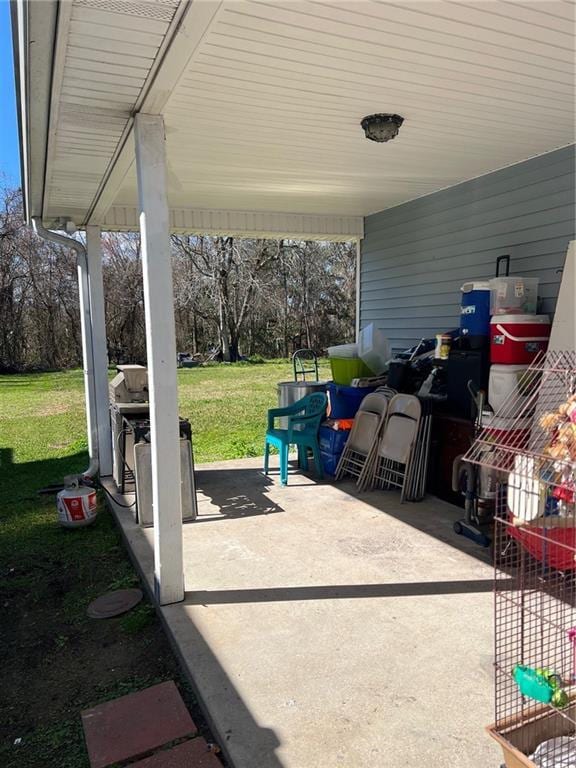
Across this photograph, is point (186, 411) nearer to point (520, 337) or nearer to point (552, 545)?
point (520, 337)

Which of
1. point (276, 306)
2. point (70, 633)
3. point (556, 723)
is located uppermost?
point (276, 306)

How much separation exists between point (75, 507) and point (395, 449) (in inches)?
98.9

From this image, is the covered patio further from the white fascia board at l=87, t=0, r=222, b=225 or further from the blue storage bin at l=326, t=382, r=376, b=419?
the blue storage bin at l=326, t=382, r=376, b=419

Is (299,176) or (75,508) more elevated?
(299,176)

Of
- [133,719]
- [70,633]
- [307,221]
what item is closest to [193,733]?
[133,719]

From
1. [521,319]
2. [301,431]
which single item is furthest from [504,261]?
[301,431]

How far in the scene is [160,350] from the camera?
2686 mm

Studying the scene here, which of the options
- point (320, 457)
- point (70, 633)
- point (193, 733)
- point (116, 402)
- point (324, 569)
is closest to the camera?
point (193, 733)

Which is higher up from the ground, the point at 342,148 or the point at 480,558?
the point at 342,148

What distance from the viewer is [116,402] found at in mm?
4840

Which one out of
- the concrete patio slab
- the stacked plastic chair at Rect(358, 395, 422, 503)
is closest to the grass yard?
the concrete patio slab

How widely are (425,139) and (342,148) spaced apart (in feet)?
1.83

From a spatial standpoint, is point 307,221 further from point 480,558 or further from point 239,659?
point 239,659

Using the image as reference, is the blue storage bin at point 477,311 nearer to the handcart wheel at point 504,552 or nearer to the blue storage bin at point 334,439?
the blue storage bin at point 334,439
